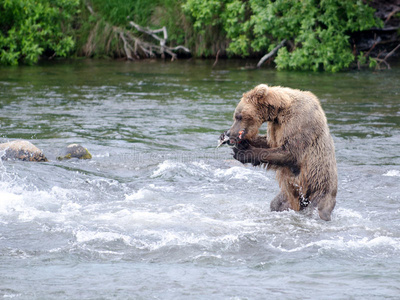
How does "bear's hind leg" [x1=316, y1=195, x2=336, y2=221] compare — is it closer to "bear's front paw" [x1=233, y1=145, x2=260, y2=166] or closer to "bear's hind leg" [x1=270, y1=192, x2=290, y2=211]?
"bear's hind leg" [x1=270, y1=192, x2=290, y2=211]

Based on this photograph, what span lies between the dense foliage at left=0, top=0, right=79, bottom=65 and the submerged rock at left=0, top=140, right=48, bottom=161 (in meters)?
11.7

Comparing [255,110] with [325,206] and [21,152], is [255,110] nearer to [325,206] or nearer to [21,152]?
[325,206]

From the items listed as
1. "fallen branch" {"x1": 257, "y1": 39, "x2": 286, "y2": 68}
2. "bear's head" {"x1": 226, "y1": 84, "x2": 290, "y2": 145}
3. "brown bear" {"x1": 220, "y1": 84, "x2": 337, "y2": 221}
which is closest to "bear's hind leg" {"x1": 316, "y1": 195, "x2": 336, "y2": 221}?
"brown bear" {"x1": 220, "y1": 84, "x2": 337, "y2": 221}

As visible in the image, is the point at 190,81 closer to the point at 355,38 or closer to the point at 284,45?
the point at 284,45

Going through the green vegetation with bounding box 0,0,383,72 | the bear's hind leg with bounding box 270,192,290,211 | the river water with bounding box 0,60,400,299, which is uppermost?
the green vegetation with bounding box 0,0,383,72

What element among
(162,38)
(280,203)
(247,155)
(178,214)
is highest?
(162,38)

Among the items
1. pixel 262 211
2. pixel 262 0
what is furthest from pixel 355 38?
pixel 262 211

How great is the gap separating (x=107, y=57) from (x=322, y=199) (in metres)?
18.0

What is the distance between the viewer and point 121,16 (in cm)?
2286

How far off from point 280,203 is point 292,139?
2.67 feet

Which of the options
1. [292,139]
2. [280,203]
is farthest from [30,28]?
[292,139]

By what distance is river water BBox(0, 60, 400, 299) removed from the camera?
4.71 m

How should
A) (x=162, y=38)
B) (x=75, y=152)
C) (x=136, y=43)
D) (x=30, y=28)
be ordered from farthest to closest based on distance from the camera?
(x=162, y=38), (x=136, y=43), (x=30, y=28), (x=75, y=152)

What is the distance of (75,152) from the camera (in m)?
9.07
